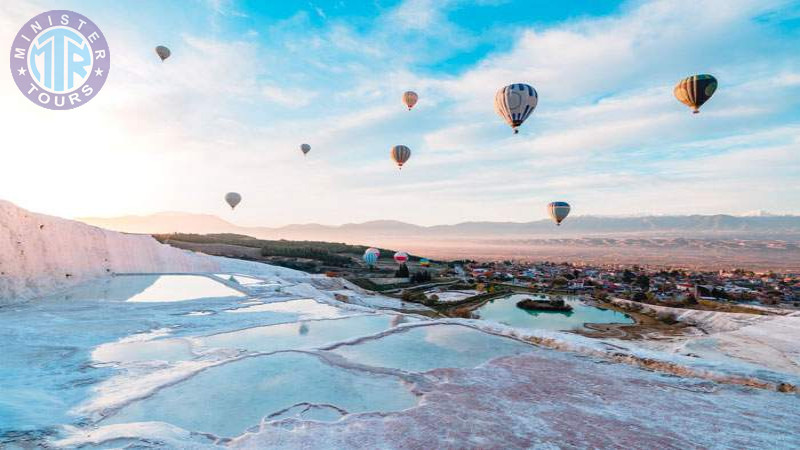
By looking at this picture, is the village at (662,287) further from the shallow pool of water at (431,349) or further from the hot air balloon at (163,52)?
the hot air balloon at (163,52)

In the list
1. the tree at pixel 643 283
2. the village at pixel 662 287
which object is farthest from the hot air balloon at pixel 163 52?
the tree at pixel 643 283

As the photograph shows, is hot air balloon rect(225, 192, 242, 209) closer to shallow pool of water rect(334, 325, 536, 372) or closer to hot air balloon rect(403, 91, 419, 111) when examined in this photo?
hot air balloon rect(403, 91, 419, 111)

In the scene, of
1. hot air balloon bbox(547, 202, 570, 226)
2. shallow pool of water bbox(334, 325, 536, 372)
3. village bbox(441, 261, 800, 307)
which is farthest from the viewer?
hot air balloon bbox(547, 202, 570, 226)

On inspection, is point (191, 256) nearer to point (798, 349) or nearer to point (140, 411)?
point (140, 411)

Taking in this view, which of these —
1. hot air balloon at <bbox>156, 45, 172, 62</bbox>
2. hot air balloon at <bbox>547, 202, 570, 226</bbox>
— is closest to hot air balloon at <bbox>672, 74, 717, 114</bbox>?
hot air balloon at <bbox>547, 202, 570, 226</bbox>

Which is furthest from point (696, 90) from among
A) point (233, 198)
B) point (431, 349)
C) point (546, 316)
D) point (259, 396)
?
point (233, 198)
